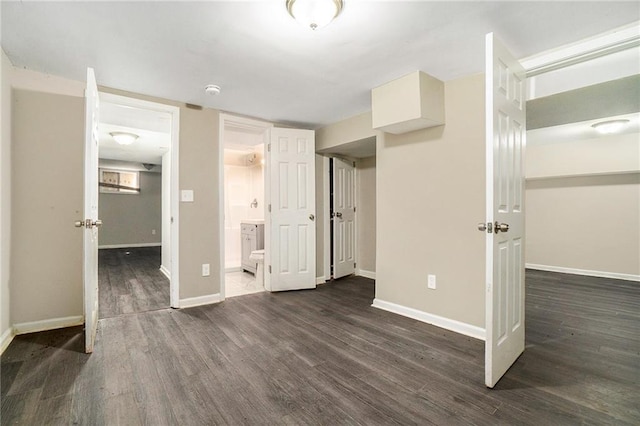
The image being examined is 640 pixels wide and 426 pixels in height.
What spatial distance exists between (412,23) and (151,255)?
23.1 ft

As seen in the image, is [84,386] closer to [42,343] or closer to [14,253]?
[42,343]

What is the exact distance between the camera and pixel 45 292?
100 inches

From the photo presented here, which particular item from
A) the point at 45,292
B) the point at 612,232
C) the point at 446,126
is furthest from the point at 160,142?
the point at 612,232

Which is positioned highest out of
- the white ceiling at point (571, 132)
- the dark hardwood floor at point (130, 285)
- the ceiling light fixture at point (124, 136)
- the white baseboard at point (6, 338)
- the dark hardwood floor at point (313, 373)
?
the white ceiling at point (571, 132)

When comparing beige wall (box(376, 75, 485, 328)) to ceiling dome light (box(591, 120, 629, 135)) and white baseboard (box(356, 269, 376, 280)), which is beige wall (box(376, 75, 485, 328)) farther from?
ceiling dome light (box(591, 120, 629, 135))

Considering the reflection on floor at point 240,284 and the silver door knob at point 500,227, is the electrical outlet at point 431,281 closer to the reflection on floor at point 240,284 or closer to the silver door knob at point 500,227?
the silver door knob at point 500,227

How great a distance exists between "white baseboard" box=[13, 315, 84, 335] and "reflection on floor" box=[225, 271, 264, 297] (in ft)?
4.80

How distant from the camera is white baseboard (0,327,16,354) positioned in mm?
2139

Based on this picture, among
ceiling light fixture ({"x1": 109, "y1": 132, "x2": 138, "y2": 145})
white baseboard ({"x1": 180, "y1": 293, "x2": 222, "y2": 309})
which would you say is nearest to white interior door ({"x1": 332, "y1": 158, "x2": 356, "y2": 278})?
white baseboard ({"x1": 180, "y1": 293, "x2": 222, "y2": 309})

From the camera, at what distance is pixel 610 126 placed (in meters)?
4.02

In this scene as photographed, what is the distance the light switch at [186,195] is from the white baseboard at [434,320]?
237 centimetres

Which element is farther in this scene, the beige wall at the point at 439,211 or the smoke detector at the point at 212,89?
the smoke detector at the point at 212,89

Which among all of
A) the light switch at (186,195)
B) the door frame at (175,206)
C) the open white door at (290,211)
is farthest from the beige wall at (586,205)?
the door frame at (175,206)

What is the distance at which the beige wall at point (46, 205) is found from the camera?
8.05 ft
